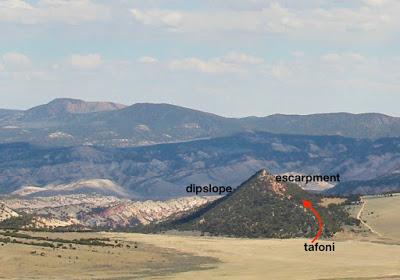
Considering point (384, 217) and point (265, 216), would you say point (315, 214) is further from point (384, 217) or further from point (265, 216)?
point (384, 217)

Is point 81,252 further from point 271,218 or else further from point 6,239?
point 271,218

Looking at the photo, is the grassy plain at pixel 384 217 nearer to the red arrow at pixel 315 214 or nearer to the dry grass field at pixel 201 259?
the dry grass field at pixel 201 259

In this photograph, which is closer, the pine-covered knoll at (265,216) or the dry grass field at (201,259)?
the dry grass field at (201,259)

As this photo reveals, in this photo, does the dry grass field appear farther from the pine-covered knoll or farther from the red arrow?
the pine-covered knoll

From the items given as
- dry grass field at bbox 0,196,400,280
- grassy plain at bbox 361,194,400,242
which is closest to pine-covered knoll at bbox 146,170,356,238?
grassy plain at bbox 361,194,400,242

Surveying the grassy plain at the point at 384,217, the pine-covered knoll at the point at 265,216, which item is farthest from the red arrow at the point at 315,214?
the grassy plain at the point at 384,217

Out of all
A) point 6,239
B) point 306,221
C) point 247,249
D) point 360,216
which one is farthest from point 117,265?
point 360,216

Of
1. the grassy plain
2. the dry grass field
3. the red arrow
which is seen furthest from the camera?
the grassy plain
